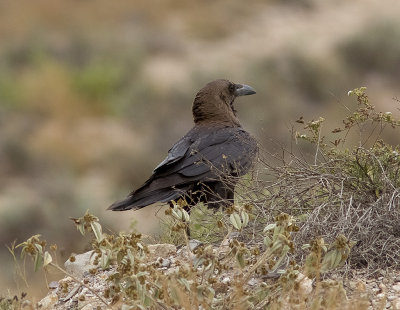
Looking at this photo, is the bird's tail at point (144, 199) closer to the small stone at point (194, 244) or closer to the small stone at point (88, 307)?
the small stone at point (194, 244)

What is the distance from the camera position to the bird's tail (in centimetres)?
768

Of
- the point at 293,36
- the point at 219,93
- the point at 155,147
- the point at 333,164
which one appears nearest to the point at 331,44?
the point at 293,36

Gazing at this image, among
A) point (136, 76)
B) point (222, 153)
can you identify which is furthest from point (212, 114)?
point (136, 76)

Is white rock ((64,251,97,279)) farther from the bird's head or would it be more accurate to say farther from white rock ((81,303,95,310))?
the bird's head

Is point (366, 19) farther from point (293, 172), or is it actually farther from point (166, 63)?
point (293, 172)

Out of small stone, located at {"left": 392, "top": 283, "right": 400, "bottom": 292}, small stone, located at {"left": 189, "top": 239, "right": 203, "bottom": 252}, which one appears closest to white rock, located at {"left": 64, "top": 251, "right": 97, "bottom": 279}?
small stone, located at {"left": 189, "top": 239, "right": 203, "bottom": 252}

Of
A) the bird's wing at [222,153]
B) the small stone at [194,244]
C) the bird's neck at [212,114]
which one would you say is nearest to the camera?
the small stone at [194,244]

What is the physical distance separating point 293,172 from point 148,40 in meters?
21.1

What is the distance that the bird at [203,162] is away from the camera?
7.72 meters

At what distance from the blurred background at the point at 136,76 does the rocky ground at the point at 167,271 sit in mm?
8258

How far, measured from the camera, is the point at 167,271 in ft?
20.1

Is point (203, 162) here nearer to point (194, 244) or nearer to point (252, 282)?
point (194, 244)

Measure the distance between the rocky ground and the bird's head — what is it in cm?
231

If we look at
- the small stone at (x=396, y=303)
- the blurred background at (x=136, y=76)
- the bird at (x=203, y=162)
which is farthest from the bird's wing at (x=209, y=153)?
the blurred background at (x=136, y=76)
